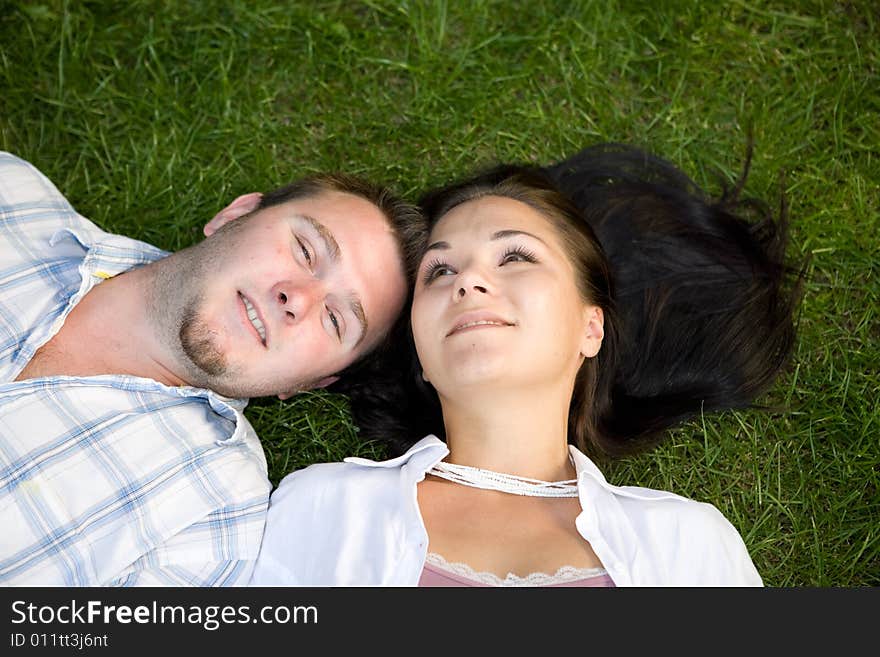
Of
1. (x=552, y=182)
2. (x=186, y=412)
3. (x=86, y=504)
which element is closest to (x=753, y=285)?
(x=552, y=182)

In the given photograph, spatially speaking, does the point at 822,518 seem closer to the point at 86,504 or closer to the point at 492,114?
the point at 492,114

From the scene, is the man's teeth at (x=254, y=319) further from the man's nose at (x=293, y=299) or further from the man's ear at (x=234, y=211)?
the man's ear at (x=234, y=211)

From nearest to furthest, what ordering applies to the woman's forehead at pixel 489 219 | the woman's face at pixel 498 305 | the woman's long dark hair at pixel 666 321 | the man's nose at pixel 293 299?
1. the woman's face at pixel 498 305
2. the man's nose at pixel 293 299
3. the woman's forehead at pixel 489 219
4. the woman's long dark hair at pixel 666 321

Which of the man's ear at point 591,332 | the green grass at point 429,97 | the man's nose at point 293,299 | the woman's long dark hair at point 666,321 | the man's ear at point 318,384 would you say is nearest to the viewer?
the man's nose at point 293,299

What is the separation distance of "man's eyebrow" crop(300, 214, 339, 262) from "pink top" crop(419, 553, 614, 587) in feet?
4.03

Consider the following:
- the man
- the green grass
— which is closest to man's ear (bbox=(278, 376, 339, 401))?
the man

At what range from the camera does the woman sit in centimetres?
298

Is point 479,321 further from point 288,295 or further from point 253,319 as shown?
point 253,319

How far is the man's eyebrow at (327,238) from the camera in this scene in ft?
10.9

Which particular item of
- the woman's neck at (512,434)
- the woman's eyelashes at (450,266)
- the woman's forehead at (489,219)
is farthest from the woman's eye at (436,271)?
the woman's neck at (512,434)

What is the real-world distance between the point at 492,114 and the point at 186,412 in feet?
6.97

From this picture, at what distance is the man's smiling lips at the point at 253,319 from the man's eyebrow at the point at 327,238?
366 mm

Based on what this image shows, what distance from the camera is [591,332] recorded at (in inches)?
134

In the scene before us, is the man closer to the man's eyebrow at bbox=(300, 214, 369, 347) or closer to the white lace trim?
the man's eyebrow at bbox=(300, 214, 369, 347)
